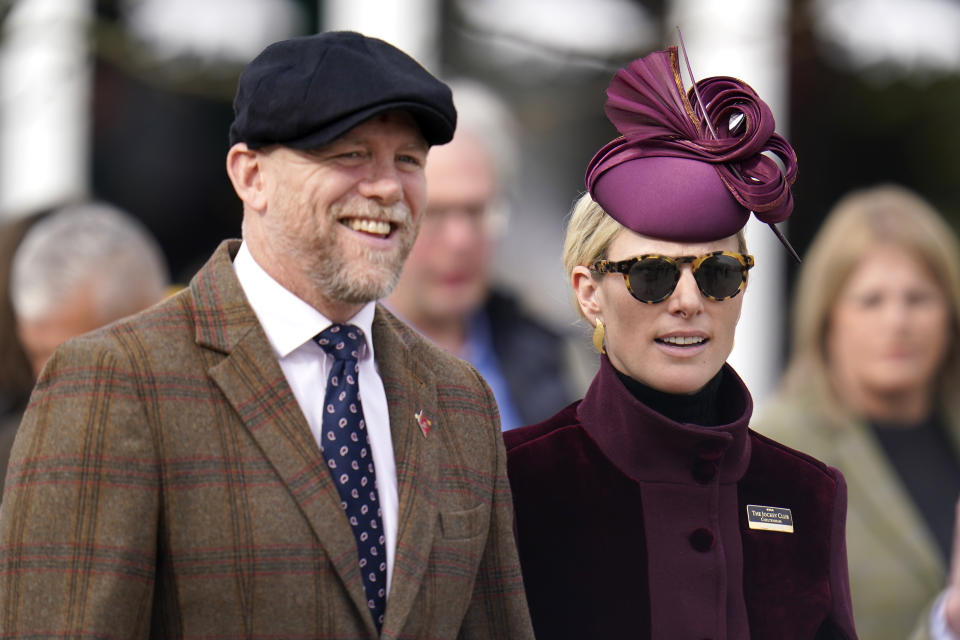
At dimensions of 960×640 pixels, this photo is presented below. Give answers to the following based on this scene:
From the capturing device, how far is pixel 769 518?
308 cm

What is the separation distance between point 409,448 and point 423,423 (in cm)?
8

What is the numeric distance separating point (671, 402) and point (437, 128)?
77 cm

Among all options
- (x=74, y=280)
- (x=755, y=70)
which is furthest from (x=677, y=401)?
(x=755, y=70)

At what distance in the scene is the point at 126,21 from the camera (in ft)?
25.8

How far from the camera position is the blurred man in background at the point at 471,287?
5113 millimetres

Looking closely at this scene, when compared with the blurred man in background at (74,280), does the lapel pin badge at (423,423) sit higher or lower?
higher

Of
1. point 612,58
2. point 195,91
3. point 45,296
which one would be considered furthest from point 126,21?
point 45,296

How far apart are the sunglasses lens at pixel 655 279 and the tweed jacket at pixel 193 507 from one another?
0.57m

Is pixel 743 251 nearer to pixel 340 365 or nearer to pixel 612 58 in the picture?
pixel 340 365

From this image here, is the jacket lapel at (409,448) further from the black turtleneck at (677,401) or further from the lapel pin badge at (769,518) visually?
the lapel pin badge at (769,518)

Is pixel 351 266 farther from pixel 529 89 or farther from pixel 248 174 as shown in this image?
pixel 529 89

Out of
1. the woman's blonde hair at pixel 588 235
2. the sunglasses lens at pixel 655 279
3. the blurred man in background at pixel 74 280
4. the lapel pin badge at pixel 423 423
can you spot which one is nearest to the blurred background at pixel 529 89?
the blurred man in background at pixel 74 280

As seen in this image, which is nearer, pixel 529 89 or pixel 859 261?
pixel 859 261

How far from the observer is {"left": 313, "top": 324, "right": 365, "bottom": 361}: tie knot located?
277 centimetres
